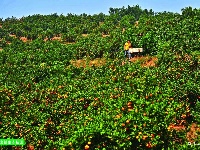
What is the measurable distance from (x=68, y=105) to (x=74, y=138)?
10132mm

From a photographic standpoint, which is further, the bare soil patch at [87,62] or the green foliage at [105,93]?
A: the bare soil patch at [87,62]

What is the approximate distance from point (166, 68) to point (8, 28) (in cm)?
6208

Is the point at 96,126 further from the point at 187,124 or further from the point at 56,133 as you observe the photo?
the point at 187,124

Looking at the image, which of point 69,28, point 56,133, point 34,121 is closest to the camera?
point 56,133

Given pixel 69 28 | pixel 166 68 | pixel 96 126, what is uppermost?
pixel 69 28

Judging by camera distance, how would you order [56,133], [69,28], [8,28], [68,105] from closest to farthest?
[56,133] < [68,105] < [69,28] < [8,28]

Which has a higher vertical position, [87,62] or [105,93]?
[87,62]

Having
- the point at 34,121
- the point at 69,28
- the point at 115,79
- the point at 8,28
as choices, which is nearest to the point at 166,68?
the point at 115,79

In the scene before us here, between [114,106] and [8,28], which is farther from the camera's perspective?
[8,28]

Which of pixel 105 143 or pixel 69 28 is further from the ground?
pixel 69 28

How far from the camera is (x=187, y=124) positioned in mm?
21625

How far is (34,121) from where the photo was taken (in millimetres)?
21344

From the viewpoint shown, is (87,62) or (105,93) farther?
(87,62)

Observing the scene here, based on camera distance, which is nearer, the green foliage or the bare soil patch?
the green foliage
